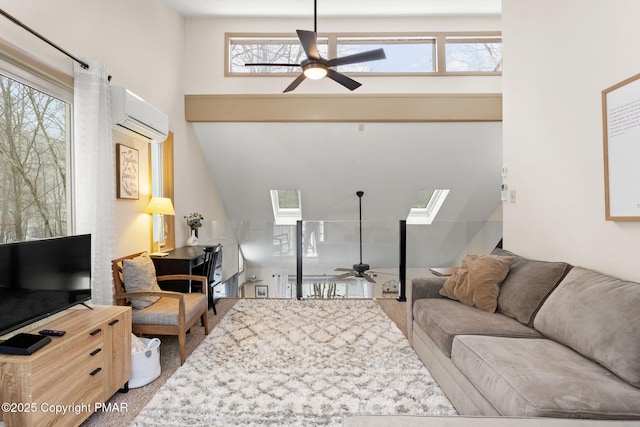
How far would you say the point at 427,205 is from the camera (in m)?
6.16

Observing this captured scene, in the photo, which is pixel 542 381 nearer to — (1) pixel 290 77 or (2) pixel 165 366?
(2) pixel 165 366

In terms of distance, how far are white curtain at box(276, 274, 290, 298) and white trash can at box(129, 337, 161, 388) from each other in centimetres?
230

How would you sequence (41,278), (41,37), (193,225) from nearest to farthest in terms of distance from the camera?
(41,278) < (41,37) < (193,225)

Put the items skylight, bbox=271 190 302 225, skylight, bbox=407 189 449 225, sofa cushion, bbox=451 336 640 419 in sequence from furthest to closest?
1. skylight, bbox=271 190 302 225
2. skylight, bbox=407 189 449 225
3. sofa cushion, bbox=451 336 640 419

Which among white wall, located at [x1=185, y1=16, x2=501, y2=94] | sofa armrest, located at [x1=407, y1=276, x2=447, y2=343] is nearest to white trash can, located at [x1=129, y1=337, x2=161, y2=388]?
sofa armrest, located at [x1=407, y1=276, x2=447, y2=343]

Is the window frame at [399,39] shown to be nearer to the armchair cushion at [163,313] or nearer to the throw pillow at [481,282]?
the throw pillow at [481,282]

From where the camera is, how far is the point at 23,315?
5.64 ft

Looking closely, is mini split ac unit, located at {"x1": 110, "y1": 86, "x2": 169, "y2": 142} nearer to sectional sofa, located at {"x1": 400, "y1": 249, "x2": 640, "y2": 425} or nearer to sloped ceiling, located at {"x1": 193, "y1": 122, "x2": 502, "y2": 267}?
sloped ceiling, located at {"x1": 193, "y1": 122, "x2": 502, "y2": 267}

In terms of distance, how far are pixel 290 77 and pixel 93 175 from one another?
9.52 ft

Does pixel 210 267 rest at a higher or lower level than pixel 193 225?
lower

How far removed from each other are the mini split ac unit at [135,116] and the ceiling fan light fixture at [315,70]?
1.49 m

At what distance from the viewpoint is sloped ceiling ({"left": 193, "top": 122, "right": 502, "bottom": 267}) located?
4.65m

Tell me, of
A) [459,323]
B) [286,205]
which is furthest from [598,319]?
[286,205]

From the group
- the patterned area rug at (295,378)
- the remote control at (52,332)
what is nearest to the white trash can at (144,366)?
the patterned area rug at (295,378)
